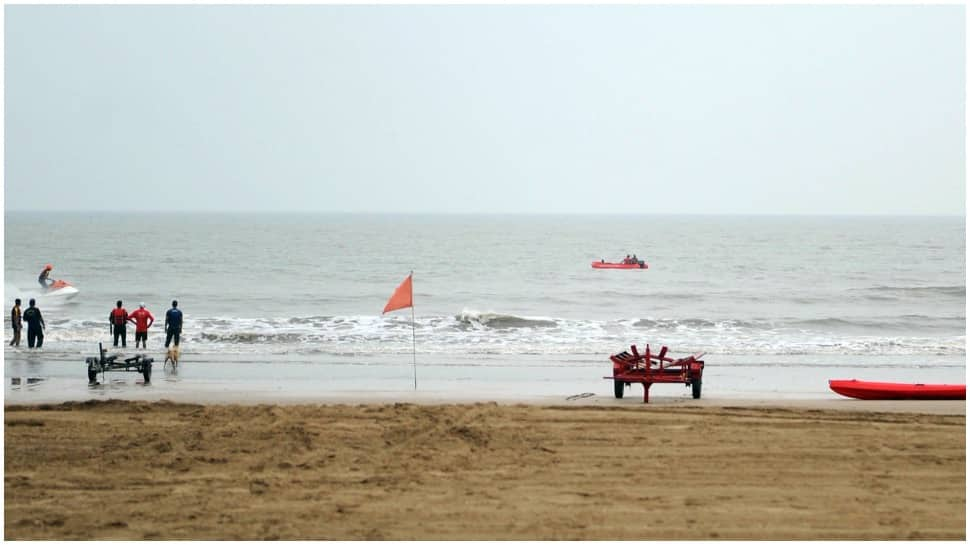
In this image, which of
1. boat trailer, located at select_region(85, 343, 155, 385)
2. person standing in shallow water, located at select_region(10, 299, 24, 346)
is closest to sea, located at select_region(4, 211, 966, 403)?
boat trailer, located at select_region(85, 343, 155, 385)

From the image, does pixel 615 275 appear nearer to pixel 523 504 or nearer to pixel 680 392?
pixel 680 392

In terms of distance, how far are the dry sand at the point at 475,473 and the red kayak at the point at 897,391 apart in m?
1.56

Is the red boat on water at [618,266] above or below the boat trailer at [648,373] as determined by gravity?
above

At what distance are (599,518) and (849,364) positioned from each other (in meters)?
12.9

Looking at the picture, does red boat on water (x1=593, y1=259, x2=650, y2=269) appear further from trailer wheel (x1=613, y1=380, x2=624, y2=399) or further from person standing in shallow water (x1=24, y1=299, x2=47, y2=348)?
trailer wheel (x1=613, y1=380, x2=624, y2=399)

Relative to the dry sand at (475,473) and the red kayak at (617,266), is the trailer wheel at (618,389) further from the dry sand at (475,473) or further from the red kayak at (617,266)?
the red kayak at (617,266)

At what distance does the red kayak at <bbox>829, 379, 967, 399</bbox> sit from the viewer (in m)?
13.2

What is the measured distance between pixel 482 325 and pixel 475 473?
1755 centimetres

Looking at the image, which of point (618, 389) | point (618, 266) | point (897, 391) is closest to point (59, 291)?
point (618, 389)

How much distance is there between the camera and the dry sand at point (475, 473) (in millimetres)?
7234

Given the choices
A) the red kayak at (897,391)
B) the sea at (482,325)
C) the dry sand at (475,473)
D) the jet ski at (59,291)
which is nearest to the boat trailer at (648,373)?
the sea at (482,325)

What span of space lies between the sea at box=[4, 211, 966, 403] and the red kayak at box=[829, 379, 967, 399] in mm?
775

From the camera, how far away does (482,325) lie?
26.2 m

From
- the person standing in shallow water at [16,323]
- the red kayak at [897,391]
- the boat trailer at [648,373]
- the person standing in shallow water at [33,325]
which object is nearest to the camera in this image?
the boat trailer at [648,373]
